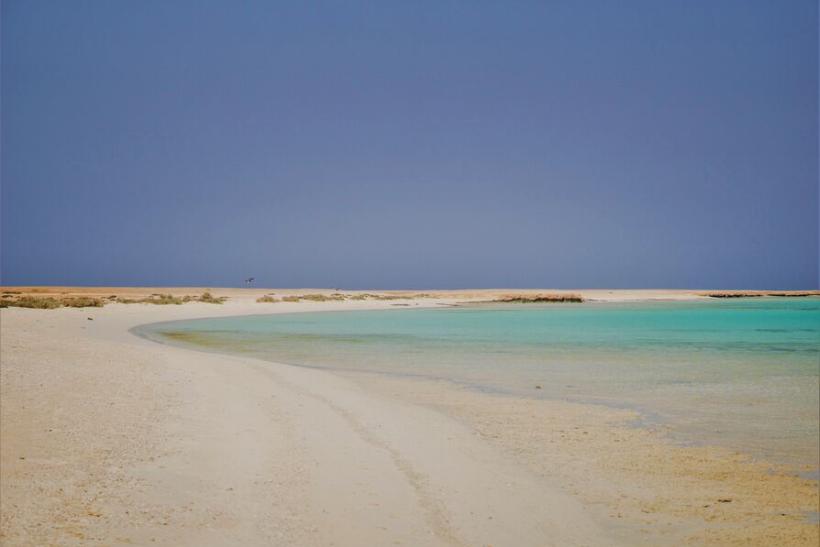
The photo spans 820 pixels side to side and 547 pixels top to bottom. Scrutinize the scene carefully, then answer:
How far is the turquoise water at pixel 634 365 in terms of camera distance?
7.59 metres

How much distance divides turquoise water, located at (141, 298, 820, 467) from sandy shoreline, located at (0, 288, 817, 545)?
1.10 m

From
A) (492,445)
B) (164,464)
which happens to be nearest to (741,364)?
(492,445)

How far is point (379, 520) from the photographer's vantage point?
427cm

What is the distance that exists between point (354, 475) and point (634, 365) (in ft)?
31.7

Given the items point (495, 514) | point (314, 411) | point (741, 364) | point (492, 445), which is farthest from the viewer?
point (741, 364)

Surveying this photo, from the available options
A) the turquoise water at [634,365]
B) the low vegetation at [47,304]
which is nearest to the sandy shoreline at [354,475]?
the turquoise water at [634,365]

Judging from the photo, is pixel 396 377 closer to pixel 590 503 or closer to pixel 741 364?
pixel 590 503

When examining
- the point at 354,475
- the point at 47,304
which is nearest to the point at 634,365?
the point at 354,475

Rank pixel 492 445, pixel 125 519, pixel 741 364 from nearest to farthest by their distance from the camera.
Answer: pixel 125 519 < pixel 492 445 < pixel 741 364

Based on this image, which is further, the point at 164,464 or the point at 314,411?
the point at 314,411

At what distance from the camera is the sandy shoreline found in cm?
412

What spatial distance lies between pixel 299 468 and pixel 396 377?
6082 millimetres

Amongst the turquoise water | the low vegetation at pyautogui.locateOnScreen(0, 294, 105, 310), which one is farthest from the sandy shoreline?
the low vegetation at pyautogui.locateOnScreen(0, 294, 105, 310)

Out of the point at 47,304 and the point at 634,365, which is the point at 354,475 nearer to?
the point at 634,365
